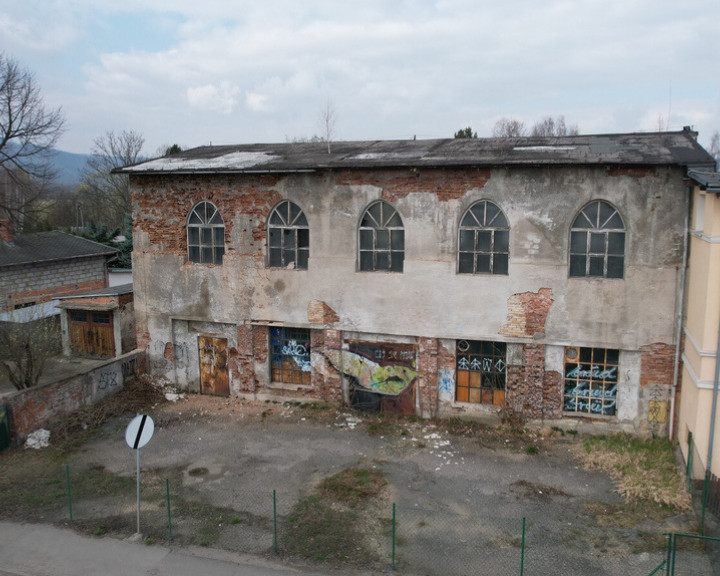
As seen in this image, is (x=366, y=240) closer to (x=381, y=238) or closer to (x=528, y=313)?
(x=381, y=238)

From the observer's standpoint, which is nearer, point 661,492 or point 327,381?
point 661,492

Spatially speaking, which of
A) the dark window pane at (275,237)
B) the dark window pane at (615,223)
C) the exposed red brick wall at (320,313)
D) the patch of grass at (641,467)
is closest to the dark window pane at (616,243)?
the dark window pane at (615,223)

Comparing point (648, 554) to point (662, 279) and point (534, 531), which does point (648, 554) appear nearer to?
point (534, 531)

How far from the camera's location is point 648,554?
8.73 meters

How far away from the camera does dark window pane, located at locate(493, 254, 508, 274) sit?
13.6 metres

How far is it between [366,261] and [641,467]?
313 inches

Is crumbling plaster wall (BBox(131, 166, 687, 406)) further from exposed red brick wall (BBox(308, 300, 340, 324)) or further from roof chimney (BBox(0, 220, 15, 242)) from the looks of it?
roof chimney (BBox(0, 220, 15, 242))

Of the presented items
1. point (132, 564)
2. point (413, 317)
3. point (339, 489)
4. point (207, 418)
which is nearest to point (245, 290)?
point (207, 418)

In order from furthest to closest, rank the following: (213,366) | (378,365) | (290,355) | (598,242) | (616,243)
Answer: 1. (213,366)
2. (290,355)
3. (378,365)
4. (598,242)
5. (616,243)

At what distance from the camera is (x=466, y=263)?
13836 mm

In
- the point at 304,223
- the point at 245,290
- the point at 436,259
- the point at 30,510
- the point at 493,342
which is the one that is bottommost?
the point at 30,510

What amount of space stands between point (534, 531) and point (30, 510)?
939 centimetres

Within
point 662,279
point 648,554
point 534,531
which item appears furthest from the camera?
point 662,279

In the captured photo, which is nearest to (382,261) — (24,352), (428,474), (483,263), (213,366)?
(483,263)
